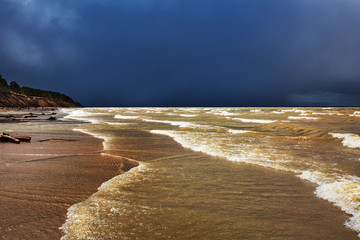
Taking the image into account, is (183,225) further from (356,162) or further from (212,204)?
(356,162)

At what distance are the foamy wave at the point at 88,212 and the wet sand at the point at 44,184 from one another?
0.11m

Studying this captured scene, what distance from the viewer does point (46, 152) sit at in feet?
26.4

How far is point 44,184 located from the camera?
15.3ft

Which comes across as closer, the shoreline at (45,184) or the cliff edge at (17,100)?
the shoreline at (45,184)

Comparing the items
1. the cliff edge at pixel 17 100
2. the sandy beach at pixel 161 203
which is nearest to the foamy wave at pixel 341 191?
the sandy beach at pixel 161 203

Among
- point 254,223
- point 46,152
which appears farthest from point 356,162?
point 46,152

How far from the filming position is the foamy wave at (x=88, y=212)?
2.88 metres

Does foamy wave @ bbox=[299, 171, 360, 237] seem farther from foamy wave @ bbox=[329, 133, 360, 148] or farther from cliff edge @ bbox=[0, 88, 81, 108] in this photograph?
cliff edge @ bbox=[0, 88, 81, 108]

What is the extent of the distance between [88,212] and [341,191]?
4.73m

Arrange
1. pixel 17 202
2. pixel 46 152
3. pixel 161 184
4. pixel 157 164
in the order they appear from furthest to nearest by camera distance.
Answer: pixel 46 152
pixel 157 164
pixel 161 184
pixel 17 202

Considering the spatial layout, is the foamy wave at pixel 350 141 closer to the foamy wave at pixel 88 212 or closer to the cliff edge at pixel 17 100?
the foamy wave at pixel 88 212

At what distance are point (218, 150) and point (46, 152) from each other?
6575mm

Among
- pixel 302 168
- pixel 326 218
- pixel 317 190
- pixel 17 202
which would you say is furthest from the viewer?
pixel 302 168

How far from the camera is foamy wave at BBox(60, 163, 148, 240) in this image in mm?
2881
